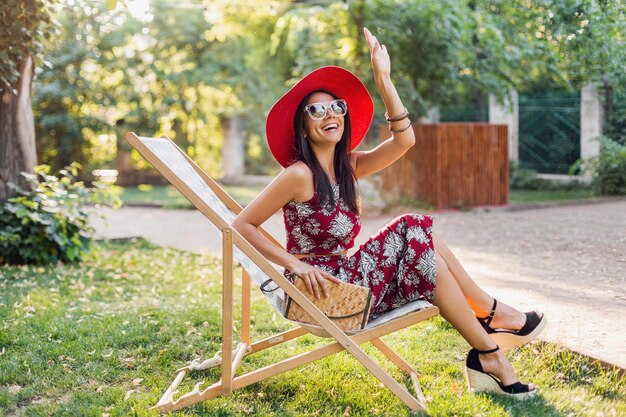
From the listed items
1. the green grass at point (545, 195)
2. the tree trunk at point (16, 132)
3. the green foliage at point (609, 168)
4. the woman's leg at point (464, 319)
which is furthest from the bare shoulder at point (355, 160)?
the green grass at point (545, 195)

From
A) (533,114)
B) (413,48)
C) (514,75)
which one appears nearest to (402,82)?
(413,48)

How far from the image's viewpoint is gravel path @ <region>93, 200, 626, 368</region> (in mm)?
4285

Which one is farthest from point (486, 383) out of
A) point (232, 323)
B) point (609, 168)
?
point (609, 168)

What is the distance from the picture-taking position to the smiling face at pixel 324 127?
134 inches

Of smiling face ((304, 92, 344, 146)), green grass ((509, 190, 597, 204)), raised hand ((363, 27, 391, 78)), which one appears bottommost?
green grass ((509, 190, 597, 204))

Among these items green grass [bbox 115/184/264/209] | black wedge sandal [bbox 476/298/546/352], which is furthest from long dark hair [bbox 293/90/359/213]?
green grass [bbox 115/184/264/209]

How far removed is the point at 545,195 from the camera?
45.7 feet

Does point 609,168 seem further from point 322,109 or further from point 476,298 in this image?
point 322,109

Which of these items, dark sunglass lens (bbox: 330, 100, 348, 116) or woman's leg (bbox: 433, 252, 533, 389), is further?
dark sunglass lens (bbox: 330, 100, 348, 116)

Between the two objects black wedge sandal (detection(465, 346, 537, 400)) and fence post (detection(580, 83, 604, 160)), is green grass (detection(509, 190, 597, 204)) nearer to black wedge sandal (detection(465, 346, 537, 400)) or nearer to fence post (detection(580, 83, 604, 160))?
fence post (detection(580, 83, 604, 160))

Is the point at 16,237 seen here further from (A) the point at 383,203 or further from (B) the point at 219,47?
(B) the point at 219,47

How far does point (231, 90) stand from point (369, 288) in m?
19.4

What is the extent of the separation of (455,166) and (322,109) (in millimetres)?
9148

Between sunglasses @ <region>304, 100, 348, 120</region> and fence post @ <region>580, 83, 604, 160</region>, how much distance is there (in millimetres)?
6030
